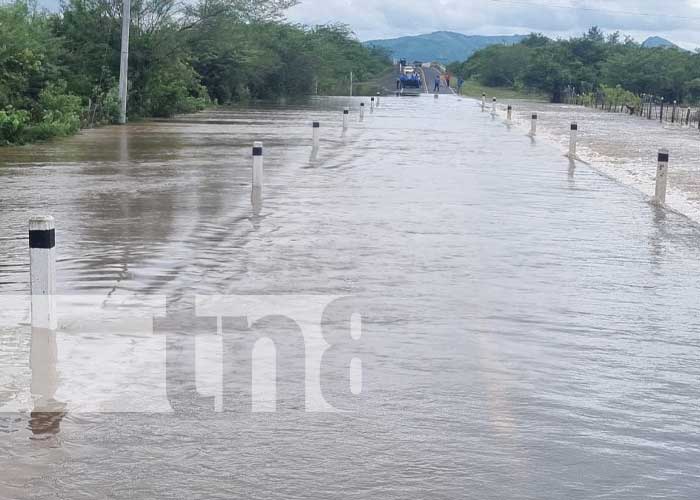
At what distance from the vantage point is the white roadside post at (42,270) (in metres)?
7.83

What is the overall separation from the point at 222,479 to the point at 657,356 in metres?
3.87

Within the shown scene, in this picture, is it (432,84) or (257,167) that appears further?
(432,84)

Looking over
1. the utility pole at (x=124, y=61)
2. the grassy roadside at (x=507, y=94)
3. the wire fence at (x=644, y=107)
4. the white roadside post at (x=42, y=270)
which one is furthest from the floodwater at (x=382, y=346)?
the grassy roadside at (x=507, y=94)

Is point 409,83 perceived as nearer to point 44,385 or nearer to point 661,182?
point 661,182

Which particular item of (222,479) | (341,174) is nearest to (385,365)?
(222,479)

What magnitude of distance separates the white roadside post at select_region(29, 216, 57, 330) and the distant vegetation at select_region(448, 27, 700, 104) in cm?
6849

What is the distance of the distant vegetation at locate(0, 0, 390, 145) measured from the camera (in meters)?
32.8

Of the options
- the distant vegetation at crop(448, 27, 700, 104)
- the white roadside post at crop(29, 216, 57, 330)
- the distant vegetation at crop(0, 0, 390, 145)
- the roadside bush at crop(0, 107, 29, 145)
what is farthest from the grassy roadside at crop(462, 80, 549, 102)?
the white roadside post at crop(29, 216, 57, 330)

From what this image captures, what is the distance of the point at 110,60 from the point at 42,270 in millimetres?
39852

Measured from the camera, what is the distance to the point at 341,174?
72.3 feet

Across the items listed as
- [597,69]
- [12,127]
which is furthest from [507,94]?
[12,127]

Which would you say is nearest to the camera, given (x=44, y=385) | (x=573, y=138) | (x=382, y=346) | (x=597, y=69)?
(x=44, y=385)

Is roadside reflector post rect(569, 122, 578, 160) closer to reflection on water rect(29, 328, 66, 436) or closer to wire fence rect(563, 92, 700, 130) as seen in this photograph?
reflection on water rect(29, 328, 66, 436)

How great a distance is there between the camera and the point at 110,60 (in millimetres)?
46250
